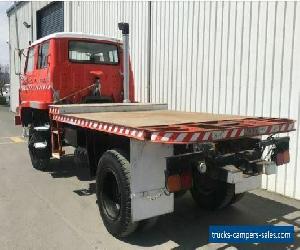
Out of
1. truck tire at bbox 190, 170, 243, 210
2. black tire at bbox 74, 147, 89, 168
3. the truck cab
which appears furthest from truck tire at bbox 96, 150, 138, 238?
the truck cab

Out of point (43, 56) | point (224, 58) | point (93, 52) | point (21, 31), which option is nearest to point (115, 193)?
point (224, 58)

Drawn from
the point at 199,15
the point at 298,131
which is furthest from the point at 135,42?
the point at 298,131

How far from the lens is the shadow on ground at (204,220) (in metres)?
4.82

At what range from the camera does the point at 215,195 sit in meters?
5.84

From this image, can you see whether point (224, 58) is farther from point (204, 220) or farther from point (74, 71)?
point (204, 220)

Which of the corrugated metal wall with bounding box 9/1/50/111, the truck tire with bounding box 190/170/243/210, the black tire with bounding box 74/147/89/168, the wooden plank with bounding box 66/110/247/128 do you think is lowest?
the truck tire with bounding box 190/170/243/210

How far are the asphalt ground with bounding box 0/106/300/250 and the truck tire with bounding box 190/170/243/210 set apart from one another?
0.43 ft

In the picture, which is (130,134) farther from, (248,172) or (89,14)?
(89,14)

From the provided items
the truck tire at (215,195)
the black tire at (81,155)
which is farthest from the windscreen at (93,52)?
the truck tire at (215,195)

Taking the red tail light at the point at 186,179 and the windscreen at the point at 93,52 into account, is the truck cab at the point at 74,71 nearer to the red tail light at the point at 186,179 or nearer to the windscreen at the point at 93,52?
the windscreen at the point at 93,52

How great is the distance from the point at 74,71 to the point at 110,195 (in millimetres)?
3483

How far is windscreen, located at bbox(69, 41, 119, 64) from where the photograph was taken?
Result: 26.4 ft

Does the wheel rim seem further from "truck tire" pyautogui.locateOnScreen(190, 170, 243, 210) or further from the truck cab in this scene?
the truck cab

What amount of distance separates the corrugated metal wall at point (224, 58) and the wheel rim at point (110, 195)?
10.1ft
